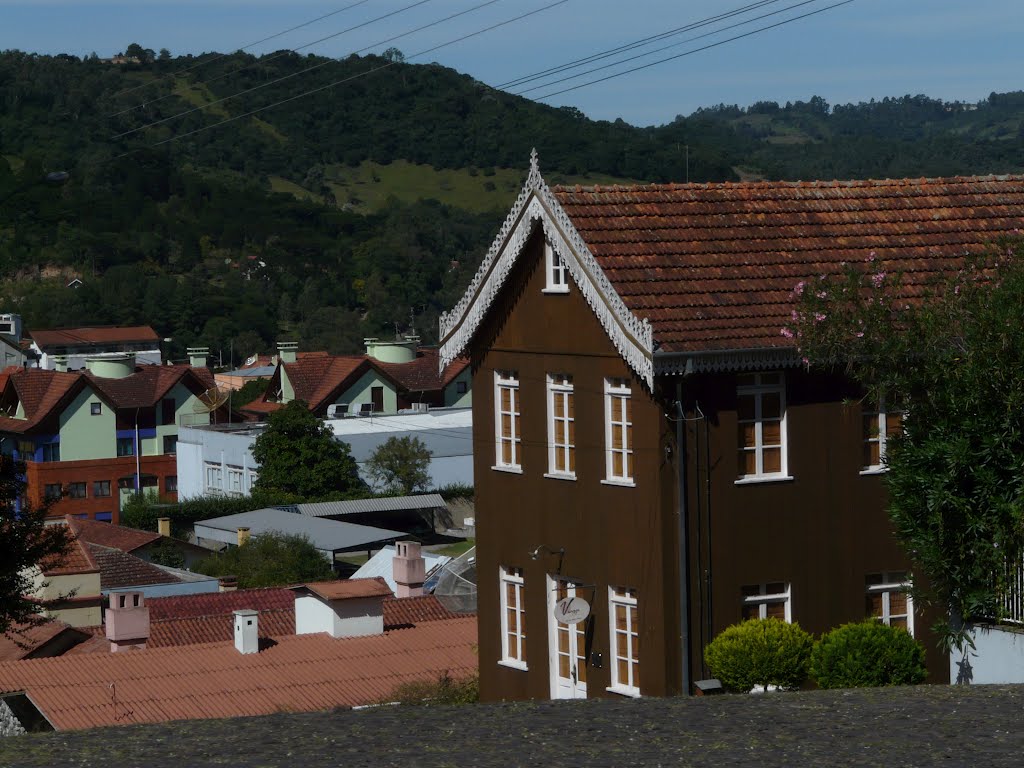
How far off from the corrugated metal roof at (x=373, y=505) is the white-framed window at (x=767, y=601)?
4947cm

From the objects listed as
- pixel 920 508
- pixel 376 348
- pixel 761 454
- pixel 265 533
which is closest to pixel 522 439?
pixel 761 454

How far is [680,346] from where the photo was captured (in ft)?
71.4

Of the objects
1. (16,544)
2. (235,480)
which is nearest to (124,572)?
(16,544)

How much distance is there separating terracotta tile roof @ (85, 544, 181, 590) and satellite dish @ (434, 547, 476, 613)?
12.0 metres

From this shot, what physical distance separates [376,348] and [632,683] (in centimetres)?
8204

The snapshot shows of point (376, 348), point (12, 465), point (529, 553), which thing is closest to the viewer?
point (529, 553)

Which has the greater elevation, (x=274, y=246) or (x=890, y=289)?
(x=274, y=246)

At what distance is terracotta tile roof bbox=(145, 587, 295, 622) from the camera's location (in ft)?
123

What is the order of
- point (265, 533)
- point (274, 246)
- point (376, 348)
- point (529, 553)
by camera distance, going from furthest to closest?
point (274, 246) → point (376, 348) → point (265, 533) → point (529, 553)

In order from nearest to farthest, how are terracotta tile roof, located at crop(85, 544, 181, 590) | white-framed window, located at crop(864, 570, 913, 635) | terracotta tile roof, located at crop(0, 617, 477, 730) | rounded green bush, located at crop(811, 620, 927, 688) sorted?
rounded green bush, located at crop(811, 620, 927, 688), white-framed window, located at crop(864, 570, 913, 635), terracotta tile roof, located at crop(0, 617, 477, 730), terracotta tile roof, located at crop(85, 544, 181, 590)

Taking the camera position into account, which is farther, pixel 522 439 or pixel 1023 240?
pixel 522 439

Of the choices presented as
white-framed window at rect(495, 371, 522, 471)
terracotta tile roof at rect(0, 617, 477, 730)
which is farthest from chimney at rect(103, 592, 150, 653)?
white-framed window at rect(495, 371, 522, 471)

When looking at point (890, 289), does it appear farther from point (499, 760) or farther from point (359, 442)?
point (359, 442)

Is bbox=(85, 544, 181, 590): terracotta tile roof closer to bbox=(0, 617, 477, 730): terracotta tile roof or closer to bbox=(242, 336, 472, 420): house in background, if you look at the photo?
bbox=(0, 617, 477, 730): terracotta tile roof
